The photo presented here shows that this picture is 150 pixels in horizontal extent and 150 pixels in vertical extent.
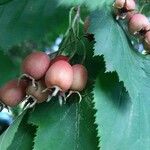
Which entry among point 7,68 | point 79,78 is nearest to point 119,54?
point 79,78

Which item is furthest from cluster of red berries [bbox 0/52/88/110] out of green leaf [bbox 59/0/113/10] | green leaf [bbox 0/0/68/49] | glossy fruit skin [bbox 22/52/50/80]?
→ green leaf [bbox 0/0/68/49]

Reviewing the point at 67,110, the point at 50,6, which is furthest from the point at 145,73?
the point at 50,6

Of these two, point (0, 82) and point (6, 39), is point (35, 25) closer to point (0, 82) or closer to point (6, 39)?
point (6, 39)

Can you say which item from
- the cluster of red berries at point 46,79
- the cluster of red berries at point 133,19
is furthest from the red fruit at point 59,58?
the cluster of red berries at point 133,19

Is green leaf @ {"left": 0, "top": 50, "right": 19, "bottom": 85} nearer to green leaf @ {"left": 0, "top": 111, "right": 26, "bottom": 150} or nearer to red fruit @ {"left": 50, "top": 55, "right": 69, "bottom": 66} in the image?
green leaf @ {"left": 0, "top": 111, "right": 26, "bottom": 150}

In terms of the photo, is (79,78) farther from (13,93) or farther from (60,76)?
(13,93)

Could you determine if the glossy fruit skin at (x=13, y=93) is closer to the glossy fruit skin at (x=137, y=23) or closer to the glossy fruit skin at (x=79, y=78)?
the glossy fruit skin at (x=79, y=78)
